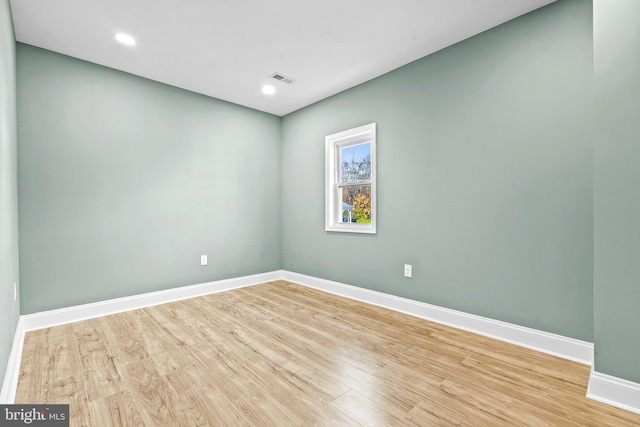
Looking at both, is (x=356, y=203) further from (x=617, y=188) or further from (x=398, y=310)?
(x=617, y=188)

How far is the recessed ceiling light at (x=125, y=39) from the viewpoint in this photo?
2492 millimetres

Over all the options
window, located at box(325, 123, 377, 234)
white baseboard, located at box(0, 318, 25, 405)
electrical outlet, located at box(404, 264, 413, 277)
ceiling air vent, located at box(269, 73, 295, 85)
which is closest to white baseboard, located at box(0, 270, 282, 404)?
white baseboard, located at box(0, 318, 25, 405)

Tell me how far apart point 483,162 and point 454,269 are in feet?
3.18

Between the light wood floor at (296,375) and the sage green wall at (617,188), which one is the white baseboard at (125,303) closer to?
the light wood floor at (296,375)

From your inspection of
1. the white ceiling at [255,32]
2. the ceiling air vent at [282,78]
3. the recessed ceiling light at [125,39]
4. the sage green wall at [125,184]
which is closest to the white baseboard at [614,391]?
the white ceiling at [255,32]

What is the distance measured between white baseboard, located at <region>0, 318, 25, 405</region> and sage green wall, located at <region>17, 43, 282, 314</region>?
0.55 m

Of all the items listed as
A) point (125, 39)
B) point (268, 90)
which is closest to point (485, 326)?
point (268, 90)

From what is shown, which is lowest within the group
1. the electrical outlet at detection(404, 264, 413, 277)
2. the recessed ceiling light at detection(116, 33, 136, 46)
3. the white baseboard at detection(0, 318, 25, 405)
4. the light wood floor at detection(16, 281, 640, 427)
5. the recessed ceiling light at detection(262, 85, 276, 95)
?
the light wood floor at detection(16, 281, 640, 427)

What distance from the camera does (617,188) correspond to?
1590mm

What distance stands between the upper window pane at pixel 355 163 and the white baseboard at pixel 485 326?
136 cm

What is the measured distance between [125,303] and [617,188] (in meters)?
4.10

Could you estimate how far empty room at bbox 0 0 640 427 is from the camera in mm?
1590

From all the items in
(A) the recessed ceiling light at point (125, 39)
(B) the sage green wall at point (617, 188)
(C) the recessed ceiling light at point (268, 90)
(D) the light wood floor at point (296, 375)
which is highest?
(C) the recessed ceiling light at point (268, 90)

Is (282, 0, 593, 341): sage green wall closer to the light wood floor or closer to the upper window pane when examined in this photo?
the upper window pane
